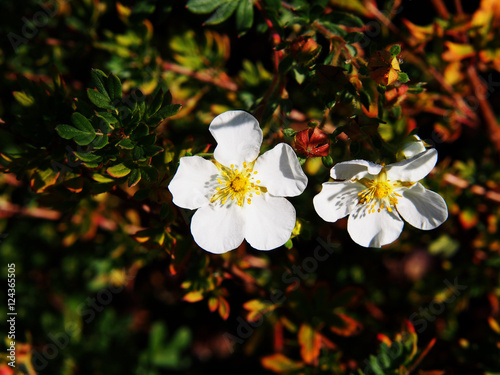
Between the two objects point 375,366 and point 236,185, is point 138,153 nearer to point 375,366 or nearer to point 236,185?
point 236,185

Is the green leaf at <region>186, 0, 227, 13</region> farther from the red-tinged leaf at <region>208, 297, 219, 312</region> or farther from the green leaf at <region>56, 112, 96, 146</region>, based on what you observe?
the red-tinged leaf at <region>208, 297, 219, 312</region>

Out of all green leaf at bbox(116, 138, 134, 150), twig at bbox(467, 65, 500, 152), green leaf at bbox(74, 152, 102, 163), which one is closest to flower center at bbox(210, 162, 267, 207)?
green leaf at bbox(116, 138, 134, 150)

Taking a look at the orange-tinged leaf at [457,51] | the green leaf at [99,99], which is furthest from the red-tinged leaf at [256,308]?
the orange-tinged leaf at [457,51]

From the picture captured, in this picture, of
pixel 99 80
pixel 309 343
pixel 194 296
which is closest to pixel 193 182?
pixel 99 80

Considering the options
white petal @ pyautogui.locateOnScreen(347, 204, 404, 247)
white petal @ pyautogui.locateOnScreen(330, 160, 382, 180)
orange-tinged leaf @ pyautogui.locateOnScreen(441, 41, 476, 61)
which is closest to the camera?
white petal @ pyautogui.locateOnScreen(330, 160, 382, 180)

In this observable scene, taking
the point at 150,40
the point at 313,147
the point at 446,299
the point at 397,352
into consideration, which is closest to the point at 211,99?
the point at 150,40

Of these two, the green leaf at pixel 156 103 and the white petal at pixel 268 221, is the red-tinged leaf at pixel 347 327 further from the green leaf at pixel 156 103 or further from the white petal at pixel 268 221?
the green leaf at pixel 156 103
